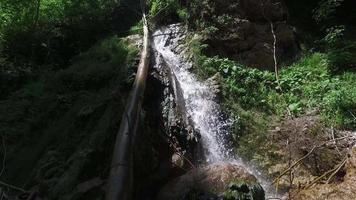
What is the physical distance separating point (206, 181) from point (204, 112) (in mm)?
3289

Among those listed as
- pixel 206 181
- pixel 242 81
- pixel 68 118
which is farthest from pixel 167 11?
pixel 206 181

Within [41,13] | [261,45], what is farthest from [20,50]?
[261,45]

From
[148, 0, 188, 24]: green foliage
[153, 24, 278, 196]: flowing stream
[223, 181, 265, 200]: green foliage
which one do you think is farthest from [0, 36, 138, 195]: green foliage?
[148, 0, 188, 24]: green foliage

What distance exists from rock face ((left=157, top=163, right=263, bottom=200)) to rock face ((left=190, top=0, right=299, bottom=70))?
542 centimetres

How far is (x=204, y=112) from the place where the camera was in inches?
369

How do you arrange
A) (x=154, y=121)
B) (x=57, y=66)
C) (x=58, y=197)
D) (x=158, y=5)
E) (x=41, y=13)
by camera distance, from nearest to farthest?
(x=58, y=197) → (x=154, y=121) → (x=57, y=66) → (x=41, y=13) → (x=158, y=5)

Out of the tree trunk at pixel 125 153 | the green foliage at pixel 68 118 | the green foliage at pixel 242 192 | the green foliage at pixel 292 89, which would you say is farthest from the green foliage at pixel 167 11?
the green foliage at pixel 242 192

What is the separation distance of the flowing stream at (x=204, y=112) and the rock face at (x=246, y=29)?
1128 millimetres

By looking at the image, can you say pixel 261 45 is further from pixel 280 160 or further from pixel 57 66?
pixel 57 66

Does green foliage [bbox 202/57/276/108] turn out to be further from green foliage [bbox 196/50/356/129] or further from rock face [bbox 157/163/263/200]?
rock face [bbox 157/163/263/200]

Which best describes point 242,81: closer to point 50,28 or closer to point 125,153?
point 125,153

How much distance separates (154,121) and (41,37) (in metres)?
6.29

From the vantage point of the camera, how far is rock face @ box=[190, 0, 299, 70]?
37.9ft

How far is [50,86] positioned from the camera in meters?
10.2
